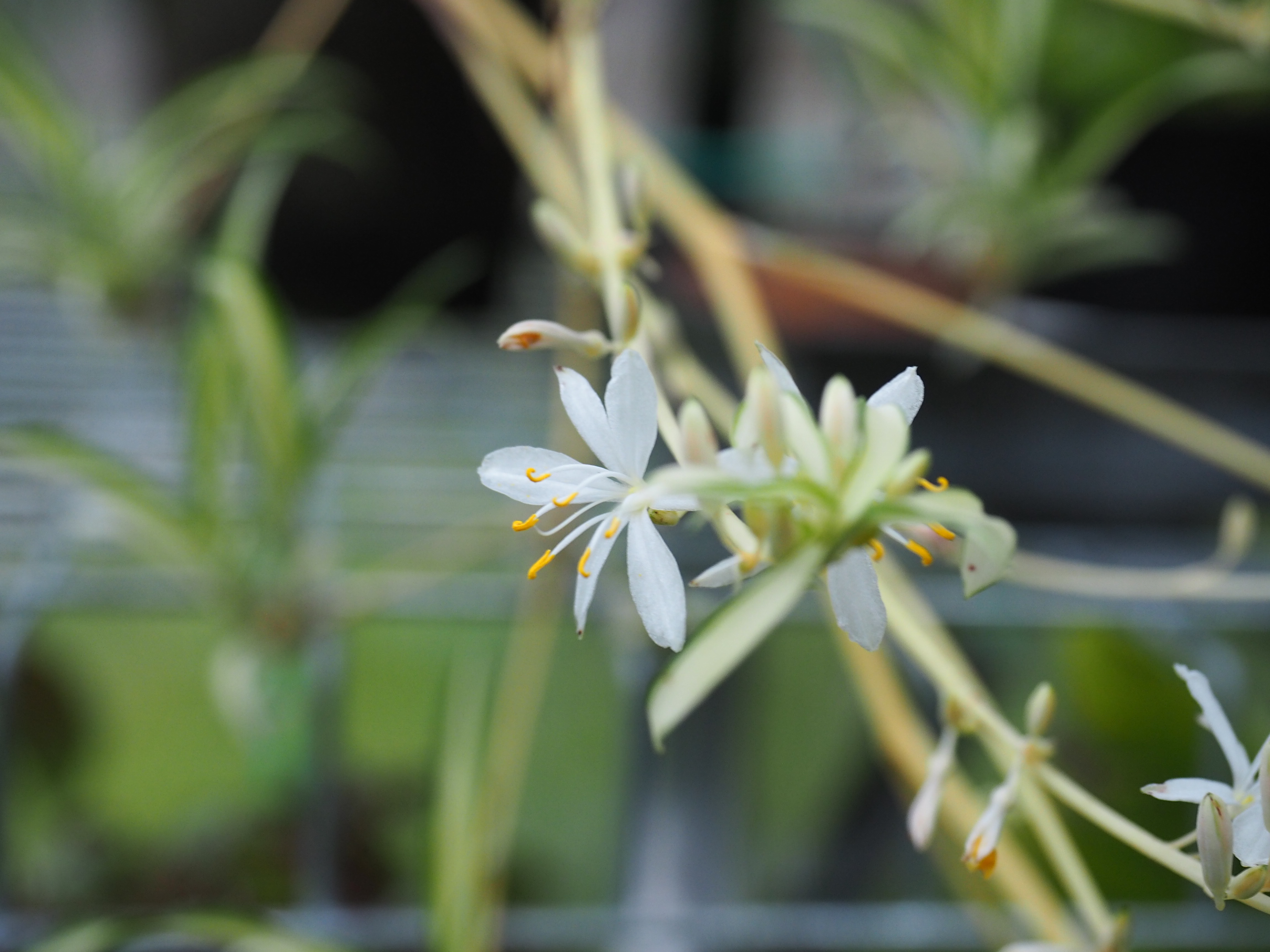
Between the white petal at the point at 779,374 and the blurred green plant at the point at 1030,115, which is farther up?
the blurred green plant at the point at 1030,115

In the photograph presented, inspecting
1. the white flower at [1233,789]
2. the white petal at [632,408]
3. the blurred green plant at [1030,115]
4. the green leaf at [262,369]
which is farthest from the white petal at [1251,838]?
the blurred green plant at [1030,115]

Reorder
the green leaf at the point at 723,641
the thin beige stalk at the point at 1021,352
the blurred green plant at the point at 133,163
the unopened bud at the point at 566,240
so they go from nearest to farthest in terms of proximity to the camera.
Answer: the green leaf at the point at 723,641 → the unopened bud at the point at 566,240 → the thin beige stalk at the point at 1021,352 → the blurred green plant at the point at 133,163

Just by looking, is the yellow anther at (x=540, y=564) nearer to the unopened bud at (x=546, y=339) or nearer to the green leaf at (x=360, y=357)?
the unopened bud at (x=546, y=339)

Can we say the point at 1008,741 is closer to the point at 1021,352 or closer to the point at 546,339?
the point at 546,339

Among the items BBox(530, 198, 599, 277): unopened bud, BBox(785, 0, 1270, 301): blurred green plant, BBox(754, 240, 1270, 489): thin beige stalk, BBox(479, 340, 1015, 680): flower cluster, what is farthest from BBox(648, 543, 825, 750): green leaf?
BBox(785, 0, 1270, 301): blurred green plant

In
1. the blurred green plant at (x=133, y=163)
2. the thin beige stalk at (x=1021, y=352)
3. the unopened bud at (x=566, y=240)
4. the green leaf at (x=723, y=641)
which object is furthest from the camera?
the blurred green plant at (x=133, y=163)

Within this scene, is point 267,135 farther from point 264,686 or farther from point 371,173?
point 264,686

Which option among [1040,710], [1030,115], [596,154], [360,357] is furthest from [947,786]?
[1030,115]
